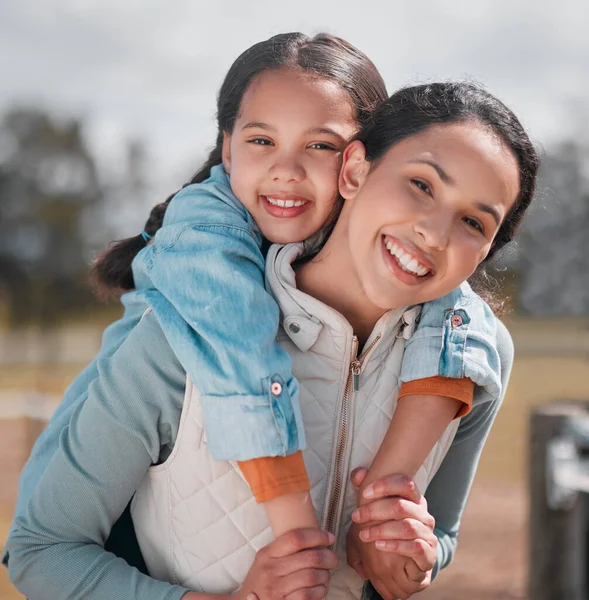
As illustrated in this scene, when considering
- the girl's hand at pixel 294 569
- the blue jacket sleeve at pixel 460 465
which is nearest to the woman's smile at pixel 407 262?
the blue jacket sleeve at pixel 460 465

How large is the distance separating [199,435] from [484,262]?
73 cm

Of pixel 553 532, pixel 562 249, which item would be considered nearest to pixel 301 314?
pixel 553 532

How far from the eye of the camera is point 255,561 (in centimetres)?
157

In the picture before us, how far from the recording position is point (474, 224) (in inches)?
64.3

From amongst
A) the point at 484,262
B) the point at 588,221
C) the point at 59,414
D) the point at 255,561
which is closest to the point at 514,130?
the point at 484,262

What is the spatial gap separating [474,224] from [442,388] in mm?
316

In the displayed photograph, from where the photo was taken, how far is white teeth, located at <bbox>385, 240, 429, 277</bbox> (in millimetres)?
1578

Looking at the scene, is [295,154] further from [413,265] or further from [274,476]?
[274,476]

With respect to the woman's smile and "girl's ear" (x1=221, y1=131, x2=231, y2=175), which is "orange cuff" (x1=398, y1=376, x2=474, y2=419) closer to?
the woman's smile

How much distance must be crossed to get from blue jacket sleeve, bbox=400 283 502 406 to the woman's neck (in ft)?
0.31

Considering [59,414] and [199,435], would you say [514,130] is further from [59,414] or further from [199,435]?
[59,414]

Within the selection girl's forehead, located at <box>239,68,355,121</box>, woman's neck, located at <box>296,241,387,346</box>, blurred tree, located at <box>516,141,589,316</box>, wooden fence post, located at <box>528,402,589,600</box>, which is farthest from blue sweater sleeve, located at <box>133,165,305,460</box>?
blurred tree, located at <box>516,141,589,316</box>

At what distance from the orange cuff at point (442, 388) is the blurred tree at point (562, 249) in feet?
30.5

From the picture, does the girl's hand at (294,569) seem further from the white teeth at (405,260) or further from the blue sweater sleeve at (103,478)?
the white teeth at (405,260)
